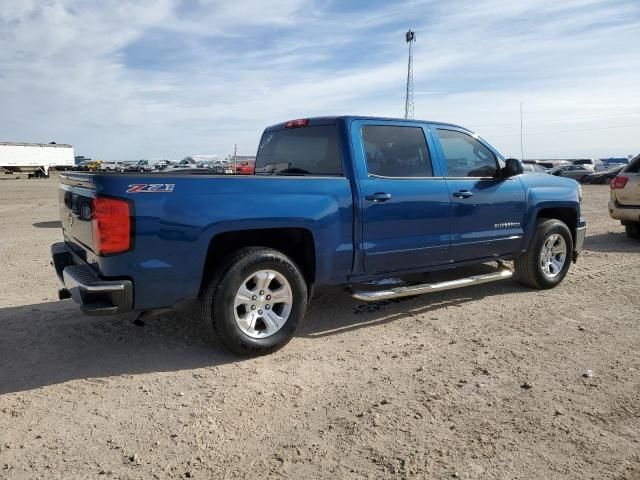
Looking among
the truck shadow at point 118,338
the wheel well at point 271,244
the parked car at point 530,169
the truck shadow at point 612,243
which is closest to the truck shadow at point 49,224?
the truck shadow at point 118,338

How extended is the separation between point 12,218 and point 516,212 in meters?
12.9

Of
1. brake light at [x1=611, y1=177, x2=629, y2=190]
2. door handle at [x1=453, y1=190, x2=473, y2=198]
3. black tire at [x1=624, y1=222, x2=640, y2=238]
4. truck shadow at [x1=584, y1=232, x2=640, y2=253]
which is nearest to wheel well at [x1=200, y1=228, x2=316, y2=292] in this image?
door handle at [x1=453, y1=190, x2=473, y2=198]

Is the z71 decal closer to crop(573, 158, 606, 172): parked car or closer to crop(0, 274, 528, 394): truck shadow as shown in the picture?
crop(0, 274, 528, 394): truck shadow

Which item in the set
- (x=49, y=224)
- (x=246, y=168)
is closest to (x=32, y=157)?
(x=49, y=224)

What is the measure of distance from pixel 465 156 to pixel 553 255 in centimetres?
183

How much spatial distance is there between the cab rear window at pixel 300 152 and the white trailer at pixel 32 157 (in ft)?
144

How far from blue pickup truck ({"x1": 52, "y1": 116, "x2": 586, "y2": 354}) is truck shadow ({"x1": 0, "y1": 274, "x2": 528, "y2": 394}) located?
0.43 metres

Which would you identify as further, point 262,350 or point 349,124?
point 349,124

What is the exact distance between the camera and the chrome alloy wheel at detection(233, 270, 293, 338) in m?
4.04

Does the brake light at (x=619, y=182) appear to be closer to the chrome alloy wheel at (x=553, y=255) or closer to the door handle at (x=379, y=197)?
the chrome alloy wheel at (x=553, y=255)

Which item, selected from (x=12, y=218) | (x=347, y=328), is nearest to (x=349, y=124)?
(x=347, y=328)

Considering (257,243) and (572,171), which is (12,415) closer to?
(257,243)

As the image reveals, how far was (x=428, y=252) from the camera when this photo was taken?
5.00 meters

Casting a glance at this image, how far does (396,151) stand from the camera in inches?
195
